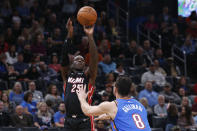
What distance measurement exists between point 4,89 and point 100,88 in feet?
10.5

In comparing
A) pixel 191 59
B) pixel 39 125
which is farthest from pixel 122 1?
pixel 39 125

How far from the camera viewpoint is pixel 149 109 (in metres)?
13.5

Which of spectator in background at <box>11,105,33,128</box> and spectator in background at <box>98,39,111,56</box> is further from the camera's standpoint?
spectator in background at <box>98,39,111,56</box>

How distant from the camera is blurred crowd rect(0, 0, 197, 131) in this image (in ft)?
41.5

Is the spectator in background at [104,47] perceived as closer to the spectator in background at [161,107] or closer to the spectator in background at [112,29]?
the spectator in background at [112,29]

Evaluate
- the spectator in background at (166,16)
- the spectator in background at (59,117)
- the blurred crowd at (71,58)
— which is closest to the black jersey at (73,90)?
the blurred crowd at (71,58)

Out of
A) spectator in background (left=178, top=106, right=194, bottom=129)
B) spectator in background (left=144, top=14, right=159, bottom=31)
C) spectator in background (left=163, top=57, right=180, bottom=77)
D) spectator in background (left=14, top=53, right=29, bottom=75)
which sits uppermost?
spectator in background (left=144, top=14, right=159, bottom=31)

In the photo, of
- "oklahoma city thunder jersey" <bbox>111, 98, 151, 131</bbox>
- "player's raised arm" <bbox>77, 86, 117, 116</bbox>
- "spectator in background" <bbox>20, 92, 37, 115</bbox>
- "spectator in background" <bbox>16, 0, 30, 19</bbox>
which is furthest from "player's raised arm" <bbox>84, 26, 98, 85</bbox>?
"spectator in background" <bbox>16, 0, 30, 19</bbox>

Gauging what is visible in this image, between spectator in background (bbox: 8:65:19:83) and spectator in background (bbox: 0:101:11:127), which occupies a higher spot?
spectator in background (bbox: 8:65:19:83)

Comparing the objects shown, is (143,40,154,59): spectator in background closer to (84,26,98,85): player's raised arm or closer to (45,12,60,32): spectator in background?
(45,12,60,32): spectator in background

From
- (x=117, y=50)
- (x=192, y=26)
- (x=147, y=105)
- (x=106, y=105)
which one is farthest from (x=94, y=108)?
(x=192, y=26)

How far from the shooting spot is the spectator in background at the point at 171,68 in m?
16.5

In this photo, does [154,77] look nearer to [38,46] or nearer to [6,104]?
[38,46]

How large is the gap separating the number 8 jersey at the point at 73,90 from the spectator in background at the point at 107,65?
7.84m
